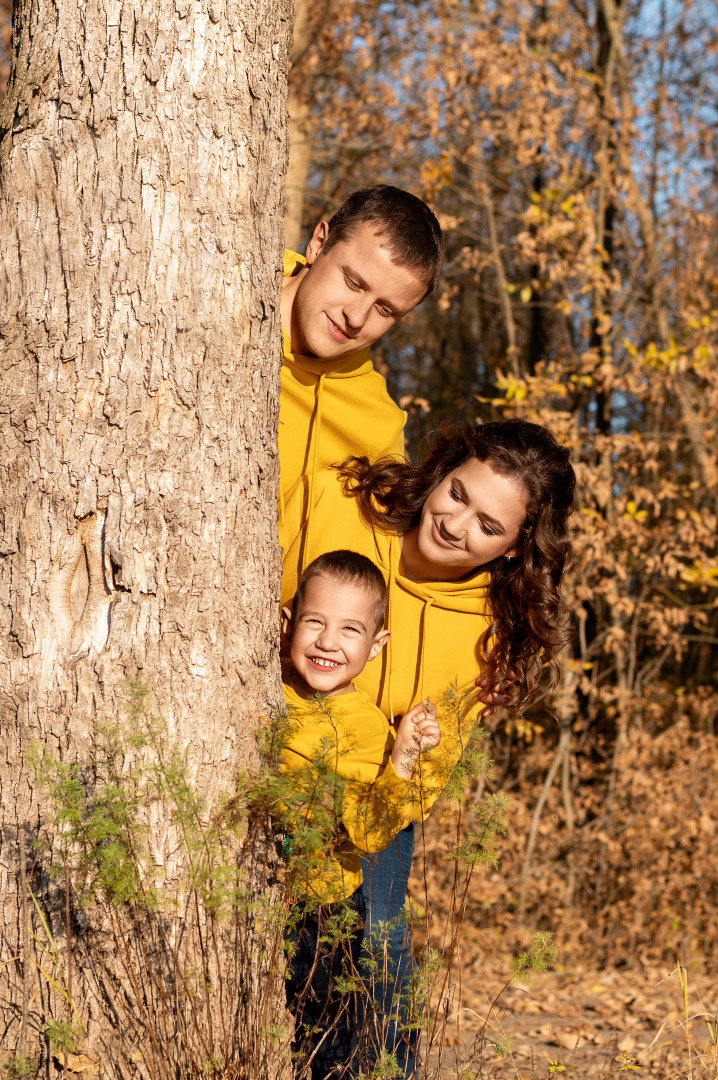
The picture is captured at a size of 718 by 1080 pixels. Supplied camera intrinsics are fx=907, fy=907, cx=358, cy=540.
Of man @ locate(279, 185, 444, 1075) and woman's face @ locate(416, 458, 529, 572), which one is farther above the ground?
man @ locate(279, 185, 444, 1075)

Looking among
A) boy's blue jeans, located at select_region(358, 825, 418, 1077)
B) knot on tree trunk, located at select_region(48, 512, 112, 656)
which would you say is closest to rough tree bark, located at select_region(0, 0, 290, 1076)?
knot on tree trunk, located at select_region(48, 512, 112, 656)

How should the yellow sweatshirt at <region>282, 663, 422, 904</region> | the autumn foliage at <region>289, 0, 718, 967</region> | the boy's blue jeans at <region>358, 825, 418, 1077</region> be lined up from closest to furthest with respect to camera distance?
the yellow sweatshirt at <region>282, 663, 422, 904</region>, the boy's blue jeans at <region>358, 825, 418, 1077</region>, the autumn foliage at <region>289, 0, 718, 967</region>

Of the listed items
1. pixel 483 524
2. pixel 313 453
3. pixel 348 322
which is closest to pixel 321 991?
pixel 483 524

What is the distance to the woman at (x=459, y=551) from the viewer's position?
9.50 ft

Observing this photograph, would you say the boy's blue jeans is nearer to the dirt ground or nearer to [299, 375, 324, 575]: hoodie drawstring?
the dirt ground

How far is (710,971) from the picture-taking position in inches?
227

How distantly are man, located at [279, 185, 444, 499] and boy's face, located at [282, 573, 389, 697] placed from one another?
41 centimetres

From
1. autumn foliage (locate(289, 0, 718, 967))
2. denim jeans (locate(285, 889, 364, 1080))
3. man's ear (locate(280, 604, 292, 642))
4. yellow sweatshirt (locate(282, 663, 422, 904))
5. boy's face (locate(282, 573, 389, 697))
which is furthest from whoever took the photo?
autumn foliage (locate(289, 0, 718, 967))

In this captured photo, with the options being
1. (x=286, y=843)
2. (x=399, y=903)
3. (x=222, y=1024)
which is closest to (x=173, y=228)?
(x=286, y=843)

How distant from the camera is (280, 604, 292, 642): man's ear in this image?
278 centimetres

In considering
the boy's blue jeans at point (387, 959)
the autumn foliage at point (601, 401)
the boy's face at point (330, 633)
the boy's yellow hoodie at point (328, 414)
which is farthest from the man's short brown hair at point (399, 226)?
the autumn foliage at point (601, 401)

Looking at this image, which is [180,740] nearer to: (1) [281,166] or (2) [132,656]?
(2) [132,656]

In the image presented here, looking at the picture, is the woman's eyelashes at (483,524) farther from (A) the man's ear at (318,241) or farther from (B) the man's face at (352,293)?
(A) the man's ear at (318,241)

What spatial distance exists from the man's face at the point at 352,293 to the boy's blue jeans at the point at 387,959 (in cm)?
152
